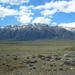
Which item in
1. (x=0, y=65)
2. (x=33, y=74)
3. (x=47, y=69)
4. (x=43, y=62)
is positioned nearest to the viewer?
(x=33, y=74)

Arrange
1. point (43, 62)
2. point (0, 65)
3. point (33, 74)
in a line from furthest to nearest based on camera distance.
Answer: point (43, 62), point (0, 65), point (33, 74)

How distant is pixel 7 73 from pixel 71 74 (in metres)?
5.63

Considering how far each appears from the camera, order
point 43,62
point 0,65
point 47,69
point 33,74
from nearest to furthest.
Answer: point 33,74 < point 47,69 < point 0,65 < point 43,62

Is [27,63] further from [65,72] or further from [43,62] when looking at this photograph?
[65,72]

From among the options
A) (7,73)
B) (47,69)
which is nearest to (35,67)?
(47,69)

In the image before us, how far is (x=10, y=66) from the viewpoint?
21484 millimetres

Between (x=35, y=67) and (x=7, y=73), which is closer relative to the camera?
(x=7, y=73)

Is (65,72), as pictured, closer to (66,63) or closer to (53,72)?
(53,72)

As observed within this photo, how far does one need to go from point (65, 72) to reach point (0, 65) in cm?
654

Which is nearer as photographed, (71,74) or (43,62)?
(71,74)

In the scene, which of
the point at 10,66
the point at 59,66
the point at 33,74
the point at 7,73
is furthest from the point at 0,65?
the point at 59,66

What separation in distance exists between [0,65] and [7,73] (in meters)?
2.65

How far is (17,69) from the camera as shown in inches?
808

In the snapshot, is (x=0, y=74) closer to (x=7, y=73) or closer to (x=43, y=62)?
(x=7, y=73)
